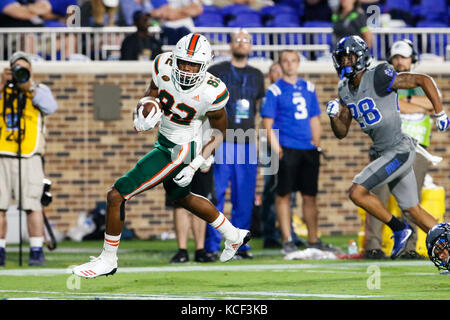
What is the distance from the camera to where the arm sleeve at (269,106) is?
1034cm

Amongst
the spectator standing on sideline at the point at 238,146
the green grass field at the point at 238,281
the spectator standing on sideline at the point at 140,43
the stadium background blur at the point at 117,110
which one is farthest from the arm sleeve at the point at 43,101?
the stadium background blur at the point at 117,110

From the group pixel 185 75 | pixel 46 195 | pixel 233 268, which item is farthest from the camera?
pixel 46 195

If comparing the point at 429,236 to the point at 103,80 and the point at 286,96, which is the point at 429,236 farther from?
the point at 103,80

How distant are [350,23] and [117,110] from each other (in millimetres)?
3598

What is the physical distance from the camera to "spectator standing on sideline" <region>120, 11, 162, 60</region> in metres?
13.3

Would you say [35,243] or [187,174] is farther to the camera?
[35,243]

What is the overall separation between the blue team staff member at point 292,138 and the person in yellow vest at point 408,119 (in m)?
0.85

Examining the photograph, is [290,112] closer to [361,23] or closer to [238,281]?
[238,281]

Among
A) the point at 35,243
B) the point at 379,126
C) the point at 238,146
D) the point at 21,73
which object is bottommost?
the point at 35,243

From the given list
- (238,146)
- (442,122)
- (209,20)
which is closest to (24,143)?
(238,146)

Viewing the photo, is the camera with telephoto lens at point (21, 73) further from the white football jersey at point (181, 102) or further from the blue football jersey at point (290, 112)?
the blue football jersey at point (290, 112)

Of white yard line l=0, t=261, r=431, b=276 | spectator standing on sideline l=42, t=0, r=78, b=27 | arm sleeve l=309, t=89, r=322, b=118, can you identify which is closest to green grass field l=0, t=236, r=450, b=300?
white yard line l=0, t=261, r=431, b=276

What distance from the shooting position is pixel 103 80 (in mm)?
14023

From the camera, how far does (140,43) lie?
45.3 ft
